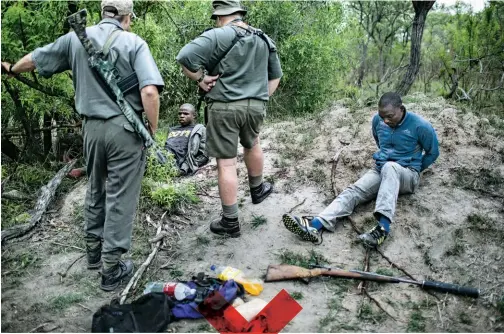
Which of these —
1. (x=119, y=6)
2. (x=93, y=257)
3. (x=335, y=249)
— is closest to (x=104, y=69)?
(x=119, y=6)

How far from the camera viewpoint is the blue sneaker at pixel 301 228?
411 cm

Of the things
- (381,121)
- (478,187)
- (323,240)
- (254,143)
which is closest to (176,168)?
(254,143)

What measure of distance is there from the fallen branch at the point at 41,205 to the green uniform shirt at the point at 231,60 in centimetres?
213

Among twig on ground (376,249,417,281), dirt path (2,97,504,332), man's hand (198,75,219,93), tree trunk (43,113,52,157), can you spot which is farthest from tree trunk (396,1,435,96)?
tree trunk (43,113,52,157)

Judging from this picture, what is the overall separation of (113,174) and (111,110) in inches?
19.5

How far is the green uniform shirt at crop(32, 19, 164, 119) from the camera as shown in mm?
3172

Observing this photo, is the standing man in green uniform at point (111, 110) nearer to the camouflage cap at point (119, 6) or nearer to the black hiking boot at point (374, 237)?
the camouflage cap at point (119, 6)

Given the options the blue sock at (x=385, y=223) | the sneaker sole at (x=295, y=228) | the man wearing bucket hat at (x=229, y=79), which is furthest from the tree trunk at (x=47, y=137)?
the blue sock at (x=385, y=223)

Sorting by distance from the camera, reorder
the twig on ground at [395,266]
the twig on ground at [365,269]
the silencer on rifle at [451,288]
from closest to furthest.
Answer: the silencer on rifle at [451,288], the twig on ground at [365,269], the twig on ground at [395,266]

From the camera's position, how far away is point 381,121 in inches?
186

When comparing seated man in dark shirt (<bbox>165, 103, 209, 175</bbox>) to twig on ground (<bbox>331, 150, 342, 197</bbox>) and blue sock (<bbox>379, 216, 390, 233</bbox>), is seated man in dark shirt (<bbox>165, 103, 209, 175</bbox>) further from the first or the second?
blue sock (<bbox>379, 216, 390, 233</bbox>)

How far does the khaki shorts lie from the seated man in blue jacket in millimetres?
896

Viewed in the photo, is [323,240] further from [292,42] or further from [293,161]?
[292,42]

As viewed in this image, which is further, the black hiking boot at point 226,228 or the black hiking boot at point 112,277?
the black hiking boot at point 226,228
